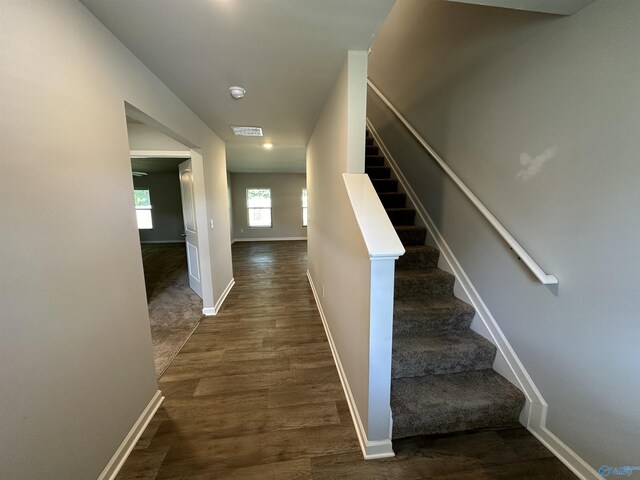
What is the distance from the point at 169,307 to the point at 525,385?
376 centimetres

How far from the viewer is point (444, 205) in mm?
2146

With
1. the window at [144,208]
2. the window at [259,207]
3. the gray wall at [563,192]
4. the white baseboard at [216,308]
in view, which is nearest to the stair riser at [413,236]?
the gray wall at [563,192]

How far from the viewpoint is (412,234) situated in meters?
2.38

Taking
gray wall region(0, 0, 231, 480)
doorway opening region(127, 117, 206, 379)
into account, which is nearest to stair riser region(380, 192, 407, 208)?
doorway opening region(127, 117, 206, 379)

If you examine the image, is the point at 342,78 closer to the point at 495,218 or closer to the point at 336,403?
the point at 495,218

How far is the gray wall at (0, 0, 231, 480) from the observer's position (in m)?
0.82

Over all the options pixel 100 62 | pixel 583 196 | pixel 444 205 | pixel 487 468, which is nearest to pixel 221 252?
pixel 100 62

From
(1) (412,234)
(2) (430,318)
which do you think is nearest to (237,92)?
(1) (412,234)

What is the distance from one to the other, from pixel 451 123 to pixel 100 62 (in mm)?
2364

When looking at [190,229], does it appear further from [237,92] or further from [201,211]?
[237,92]

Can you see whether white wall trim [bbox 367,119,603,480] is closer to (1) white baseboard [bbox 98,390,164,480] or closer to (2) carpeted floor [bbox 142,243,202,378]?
(1) white baseboard [bbox 98,390,164,480]

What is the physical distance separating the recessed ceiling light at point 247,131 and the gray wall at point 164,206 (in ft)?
18.9

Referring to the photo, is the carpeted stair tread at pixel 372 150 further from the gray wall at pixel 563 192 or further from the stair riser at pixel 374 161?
the gray wall at pixel 563 192

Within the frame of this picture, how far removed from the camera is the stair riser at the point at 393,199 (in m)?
2.78
